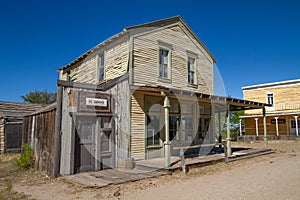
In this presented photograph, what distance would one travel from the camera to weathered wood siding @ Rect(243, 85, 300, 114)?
26234mm

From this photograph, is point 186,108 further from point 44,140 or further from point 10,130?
point 10,130

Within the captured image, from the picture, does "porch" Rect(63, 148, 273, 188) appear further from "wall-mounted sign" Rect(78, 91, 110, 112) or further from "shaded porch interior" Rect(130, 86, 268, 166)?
"wall-mounted sign" Rect(78, 91, 110, 112)

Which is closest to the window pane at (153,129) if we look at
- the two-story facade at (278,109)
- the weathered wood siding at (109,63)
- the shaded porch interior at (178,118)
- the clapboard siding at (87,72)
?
the shaded porch interior at (178,118)

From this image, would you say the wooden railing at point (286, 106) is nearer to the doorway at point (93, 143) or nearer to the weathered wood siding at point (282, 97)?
the weathered wood siding at point (282, 97)

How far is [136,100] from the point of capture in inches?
394

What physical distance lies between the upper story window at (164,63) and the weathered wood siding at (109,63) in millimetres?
1992

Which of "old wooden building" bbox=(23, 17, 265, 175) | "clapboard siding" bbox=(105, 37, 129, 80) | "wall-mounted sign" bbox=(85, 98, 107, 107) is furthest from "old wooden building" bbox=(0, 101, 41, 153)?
"wall-mounted sign" bbox=(85, 98, 107, 107)

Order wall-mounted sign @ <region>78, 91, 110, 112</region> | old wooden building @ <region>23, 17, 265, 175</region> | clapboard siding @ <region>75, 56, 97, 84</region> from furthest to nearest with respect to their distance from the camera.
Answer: clapboard siding @ <region>75, 56, 97, 84</region>
wall-mounted sign @ <region>78, 91, 110, 112</region>
old wooden building @ <region>23, 17, 265, 175</region>

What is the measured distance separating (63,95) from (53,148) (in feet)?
5.62

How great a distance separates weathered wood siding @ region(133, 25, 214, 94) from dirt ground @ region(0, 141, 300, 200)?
469 cm

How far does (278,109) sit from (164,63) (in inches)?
803

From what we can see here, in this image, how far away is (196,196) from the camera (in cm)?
547

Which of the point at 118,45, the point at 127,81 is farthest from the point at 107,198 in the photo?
the point at 118,45

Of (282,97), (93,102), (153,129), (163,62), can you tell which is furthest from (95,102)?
(282,97)
